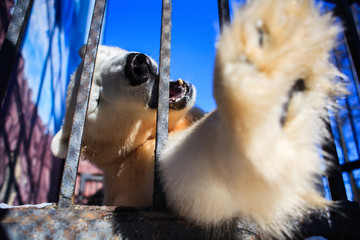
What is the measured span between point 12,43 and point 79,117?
393mm

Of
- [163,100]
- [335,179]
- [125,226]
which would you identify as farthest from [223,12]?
[125,226]

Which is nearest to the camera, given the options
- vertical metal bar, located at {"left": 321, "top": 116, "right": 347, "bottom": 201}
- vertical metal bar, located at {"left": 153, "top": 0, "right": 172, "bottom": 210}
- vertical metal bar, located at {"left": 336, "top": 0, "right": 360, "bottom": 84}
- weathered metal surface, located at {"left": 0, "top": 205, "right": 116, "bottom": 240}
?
weathered metal surface, located at {"left": 0, "top": 205, "right": 116, "bottom": 240}

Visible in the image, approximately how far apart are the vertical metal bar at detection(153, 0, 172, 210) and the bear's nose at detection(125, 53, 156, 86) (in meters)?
0.35

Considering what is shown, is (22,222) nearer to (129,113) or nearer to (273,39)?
(273,39)

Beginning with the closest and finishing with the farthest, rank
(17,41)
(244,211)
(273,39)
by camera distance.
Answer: (273,39) < (244,211) < (17,41)

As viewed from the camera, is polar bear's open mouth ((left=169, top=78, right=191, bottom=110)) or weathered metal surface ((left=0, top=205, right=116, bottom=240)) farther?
polar bear's open mouth ((left=169, top=78, right=191, bottom=110))

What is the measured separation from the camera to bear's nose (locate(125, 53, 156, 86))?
1.41 m

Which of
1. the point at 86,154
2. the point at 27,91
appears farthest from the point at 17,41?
the point at 27,91

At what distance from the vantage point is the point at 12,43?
3.26 feet

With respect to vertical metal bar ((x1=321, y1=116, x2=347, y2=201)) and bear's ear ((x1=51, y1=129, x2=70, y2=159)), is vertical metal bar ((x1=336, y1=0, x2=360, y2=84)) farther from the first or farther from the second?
bear's ear ((x1=51, y1=129, x2=70, y2=159))

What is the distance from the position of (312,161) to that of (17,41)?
1.09 m

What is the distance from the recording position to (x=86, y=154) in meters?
1.67

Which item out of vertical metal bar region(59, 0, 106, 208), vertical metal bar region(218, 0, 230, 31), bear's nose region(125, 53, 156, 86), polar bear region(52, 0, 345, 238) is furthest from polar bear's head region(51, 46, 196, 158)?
polar bear region(52, 0, 345, 238)

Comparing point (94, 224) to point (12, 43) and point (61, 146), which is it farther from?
point (61, 146)
